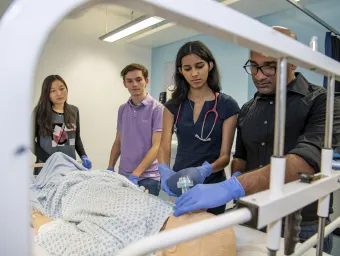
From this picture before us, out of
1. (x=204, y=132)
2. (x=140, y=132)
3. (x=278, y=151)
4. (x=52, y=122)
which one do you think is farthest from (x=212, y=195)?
(x=52, y=122)

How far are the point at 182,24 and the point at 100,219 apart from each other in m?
0.89

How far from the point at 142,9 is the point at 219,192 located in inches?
21.4

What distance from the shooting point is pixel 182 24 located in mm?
373

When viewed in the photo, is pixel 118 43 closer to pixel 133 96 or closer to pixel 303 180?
pixel 133 96

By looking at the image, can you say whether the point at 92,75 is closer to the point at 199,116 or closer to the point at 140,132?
the point at 140,132

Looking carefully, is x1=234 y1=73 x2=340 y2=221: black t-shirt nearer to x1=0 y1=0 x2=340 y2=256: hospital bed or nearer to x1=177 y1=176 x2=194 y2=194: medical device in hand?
x1=0 y1=0 x2=340 y2=256: hospital bed

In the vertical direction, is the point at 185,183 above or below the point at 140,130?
below

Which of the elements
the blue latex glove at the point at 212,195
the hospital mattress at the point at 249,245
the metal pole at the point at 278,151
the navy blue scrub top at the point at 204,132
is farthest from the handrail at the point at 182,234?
the navy blue scrub top at the point at 204,132

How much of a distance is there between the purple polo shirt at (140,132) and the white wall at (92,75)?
1.84 m

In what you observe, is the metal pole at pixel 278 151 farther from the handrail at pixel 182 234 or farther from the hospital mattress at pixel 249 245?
the hospital mattress at pixel 249 245

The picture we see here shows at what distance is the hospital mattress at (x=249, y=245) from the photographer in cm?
95

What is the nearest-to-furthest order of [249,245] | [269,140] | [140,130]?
[249,245] < [269,140] < [140,130]

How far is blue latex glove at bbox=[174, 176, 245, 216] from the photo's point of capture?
722 millimetres

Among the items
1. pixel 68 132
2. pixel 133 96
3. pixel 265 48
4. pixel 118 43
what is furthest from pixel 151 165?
pixel 118 43
